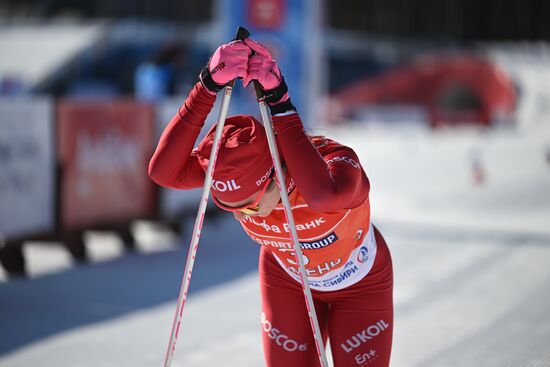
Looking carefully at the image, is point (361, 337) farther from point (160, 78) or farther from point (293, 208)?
point (160, 78)

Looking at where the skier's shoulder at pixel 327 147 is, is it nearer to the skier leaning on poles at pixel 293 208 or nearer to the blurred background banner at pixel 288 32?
the skier leaning on poles at pixel 293 208

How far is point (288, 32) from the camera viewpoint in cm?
1208

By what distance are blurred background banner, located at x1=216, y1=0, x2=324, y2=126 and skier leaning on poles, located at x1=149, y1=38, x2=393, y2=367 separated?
8925 mm

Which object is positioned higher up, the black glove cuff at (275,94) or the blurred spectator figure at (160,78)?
the black glove cuff at (275,94)

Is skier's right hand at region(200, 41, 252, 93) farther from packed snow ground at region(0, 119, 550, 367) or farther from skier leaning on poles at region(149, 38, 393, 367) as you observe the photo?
packed snow ground at region(0, 119, 550, 367)

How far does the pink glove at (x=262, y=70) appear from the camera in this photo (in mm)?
2545

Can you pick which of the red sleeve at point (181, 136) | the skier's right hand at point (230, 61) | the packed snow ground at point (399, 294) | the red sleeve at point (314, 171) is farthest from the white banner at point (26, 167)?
the red sleeve at point (314, 171)

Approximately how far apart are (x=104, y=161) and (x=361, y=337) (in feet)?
19.9

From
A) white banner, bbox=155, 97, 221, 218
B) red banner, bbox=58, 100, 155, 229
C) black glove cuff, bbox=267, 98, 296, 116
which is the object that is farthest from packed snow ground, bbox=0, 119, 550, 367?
black glove cuff, bbox=267, 98, 296, 116

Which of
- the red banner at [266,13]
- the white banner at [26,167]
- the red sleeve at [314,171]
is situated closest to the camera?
the red sleeve at [314,171]

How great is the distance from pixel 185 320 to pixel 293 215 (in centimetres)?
336

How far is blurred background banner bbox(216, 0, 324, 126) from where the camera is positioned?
12.1 meters

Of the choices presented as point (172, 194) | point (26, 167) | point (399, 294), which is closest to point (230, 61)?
point (399, 294)

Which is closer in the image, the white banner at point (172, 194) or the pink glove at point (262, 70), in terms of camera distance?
the pink glove at point (262, 70)
